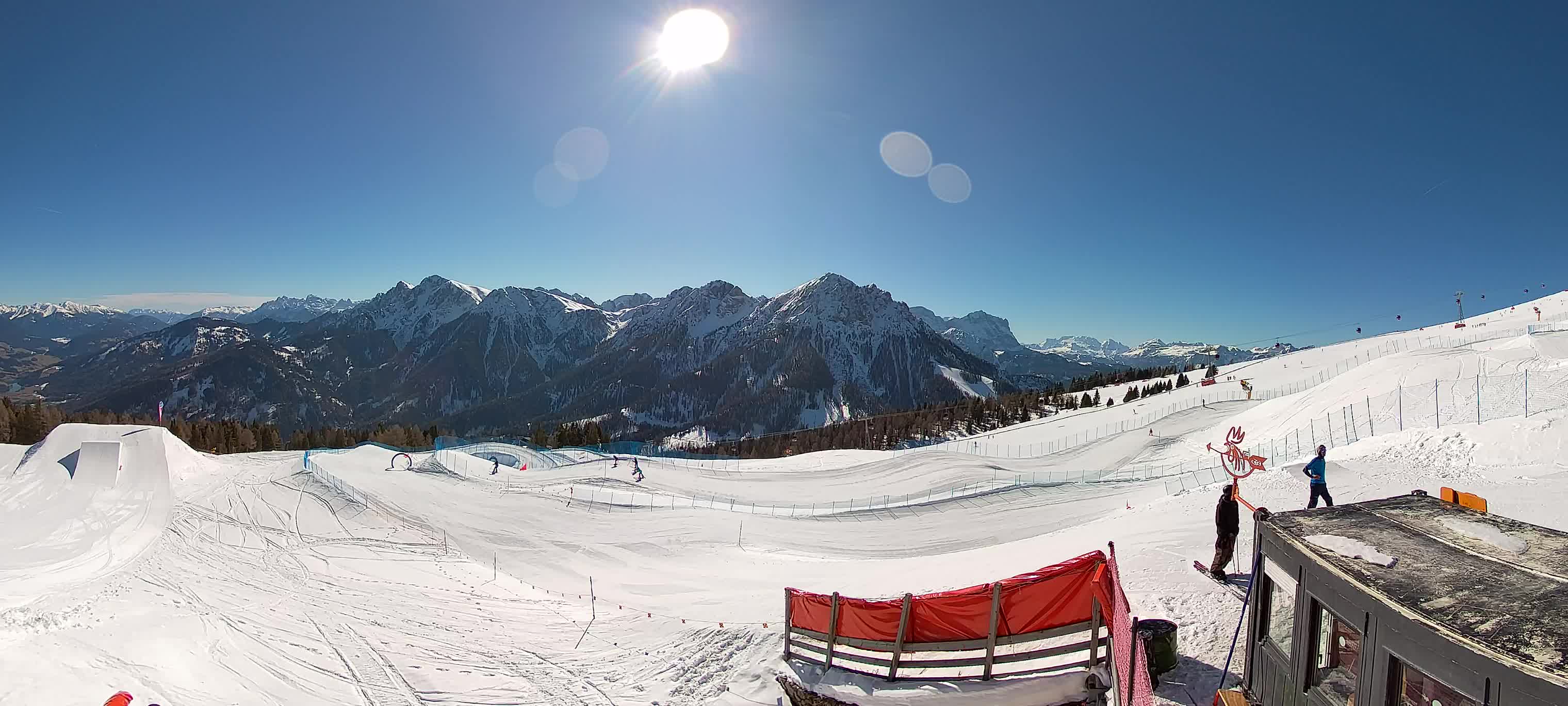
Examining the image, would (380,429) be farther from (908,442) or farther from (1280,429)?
(1280,429)

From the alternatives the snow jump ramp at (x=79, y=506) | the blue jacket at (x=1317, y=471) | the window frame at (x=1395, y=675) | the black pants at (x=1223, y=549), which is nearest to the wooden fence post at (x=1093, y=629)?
the window frame at (x=1395, y=675)

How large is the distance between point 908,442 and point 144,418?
155 m

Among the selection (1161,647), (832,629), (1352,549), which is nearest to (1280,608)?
(1352,549)

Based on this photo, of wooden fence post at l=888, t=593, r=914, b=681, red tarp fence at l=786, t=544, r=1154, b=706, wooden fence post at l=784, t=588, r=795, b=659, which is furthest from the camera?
wooden fence post at l=784, t=588, r=795, b=659

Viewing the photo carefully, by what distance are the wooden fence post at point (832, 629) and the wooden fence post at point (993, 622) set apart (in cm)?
244

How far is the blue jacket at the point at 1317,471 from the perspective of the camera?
36.5 ft

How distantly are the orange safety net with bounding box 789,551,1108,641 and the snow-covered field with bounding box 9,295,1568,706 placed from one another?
2.47 feet

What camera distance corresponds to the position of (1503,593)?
4156 mm

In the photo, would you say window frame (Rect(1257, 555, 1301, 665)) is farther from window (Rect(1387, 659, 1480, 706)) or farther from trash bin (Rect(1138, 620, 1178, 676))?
trash bin (Rect(1138, 620, 1178, 676))

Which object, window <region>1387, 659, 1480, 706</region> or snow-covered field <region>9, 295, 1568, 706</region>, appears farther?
snow-covered field <region>9, 295, 1568, 706</region>

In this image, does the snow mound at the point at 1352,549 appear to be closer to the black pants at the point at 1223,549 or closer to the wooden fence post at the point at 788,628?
the black pants at the point at 1223,549

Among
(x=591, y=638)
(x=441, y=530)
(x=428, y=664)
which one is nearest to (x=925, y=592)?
(x=591, y=638)

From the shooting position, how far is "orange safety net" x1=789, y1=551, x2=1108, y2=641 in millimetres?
7883

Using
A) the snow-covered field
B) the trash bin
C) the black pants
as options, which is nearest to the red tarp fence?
the trash bin
